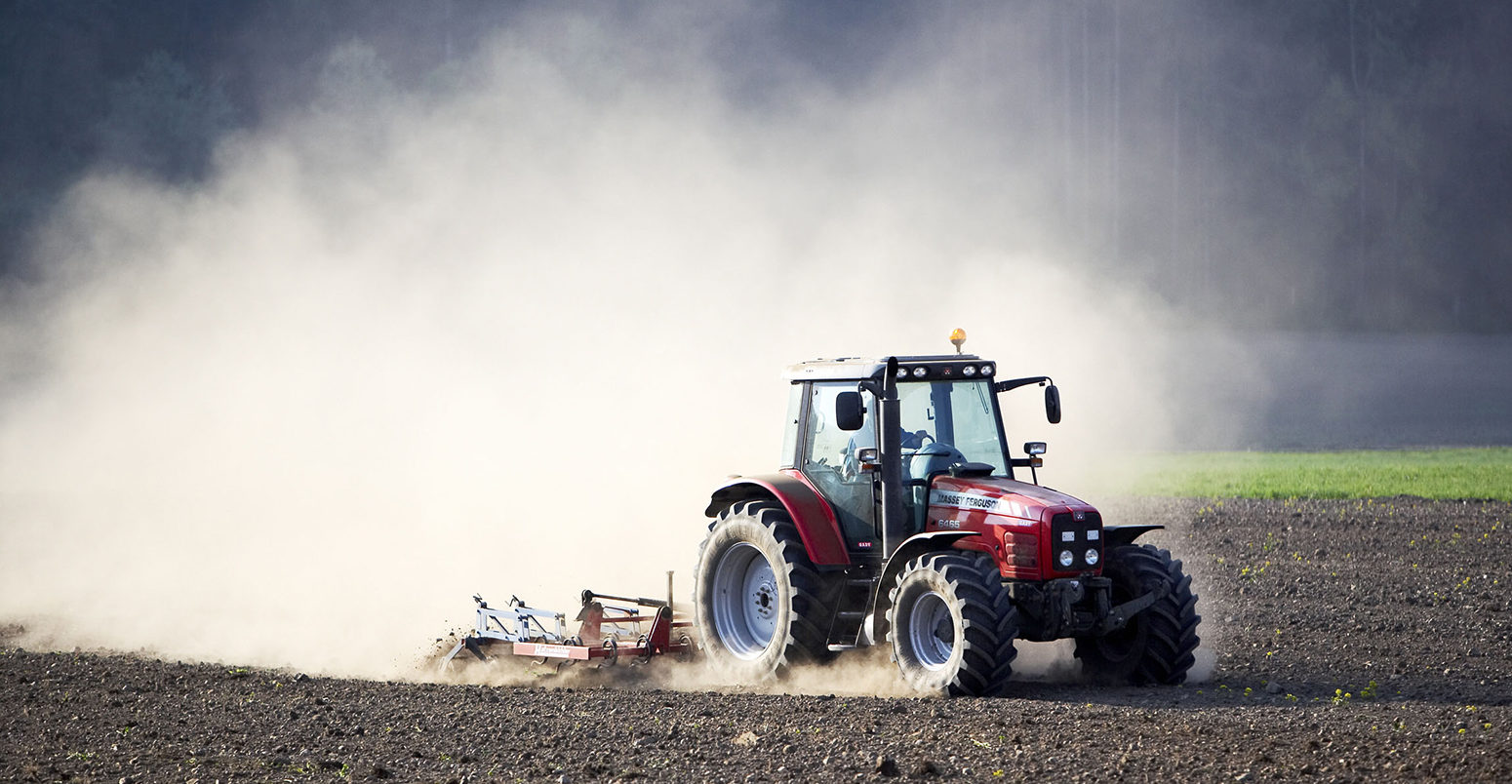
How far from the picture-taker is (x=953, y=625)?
979 centimetres

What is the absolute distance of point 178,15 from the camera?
2140 inches

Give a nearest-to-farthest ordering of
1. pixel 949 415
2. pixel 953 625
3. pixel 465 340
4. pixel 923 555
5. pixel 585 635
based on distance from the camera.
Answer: pixel 953 625, pixel 923 555, pixel 949 415, pixel 585 635, pixel 465 340

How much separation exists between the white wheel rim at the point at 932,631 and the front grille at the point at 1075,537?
31.7 inches

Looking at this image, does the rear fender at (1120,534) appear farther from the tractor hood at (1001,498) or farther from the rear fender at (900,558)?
the rear fender at (900,558)

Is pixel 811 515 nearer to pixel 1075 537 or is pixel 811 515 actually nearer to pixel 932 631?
pixel 932 631

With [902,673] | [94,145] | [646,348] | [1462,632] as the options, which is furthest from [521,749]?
[94,145]

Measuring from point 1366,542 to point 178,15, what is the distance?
160 ft

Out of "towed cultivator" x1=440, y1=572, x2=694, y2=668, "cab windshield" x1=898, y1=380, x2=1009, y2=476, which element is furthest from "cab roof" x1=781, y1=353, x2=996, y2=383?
"towed cultivator" x1=440, y1=572, x2=694, y2=668

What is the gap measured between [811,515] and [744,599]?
1142mm

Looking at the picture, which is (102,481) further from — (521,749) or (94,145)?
(94,145)

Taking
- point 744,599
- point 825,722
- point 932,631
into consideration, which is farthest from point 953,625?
point 744,599

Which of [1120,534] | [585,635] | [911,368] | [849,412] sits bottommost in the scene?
[585,635]

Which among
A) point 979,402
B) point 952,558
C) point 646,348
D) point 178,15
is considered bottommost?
point 952,558

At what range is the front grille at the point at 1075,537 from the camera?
9.80 meters
